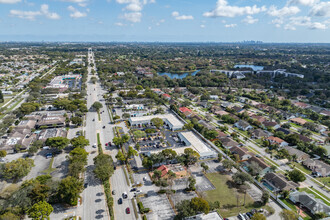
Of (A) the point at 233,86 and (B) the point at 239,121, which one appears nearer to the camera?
(B) the point at 239,121

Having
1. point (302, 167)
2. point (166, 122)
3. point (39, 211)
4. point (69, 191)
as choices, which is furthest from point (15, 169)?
point (302, 167)

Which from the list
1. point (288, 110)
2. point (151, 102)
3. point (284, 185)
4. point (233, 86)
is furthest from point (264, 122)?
point (233, 86)

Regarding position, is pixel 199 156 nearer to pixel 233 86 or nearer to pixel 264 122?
pixel 264 122

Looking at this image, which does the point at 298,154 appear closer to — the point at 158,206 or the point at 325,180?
the point at 325,180

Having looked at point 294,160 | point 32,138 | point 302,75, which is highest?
point 302,75

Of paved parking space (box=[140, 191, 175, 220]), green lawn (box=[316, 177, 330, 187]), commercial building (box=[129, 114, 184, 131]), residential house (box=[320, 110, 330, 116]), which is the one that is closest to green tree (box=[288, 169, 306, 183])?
green lawn (box=[316, 177, 330, 187])

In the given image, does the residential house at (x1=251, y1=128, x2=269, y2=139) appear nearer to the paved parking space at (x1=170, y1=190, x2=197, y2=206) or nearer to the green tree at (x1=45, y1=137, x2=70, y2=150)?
the paved parking space at (x1=170, y1=190, x2=197, y2=206)

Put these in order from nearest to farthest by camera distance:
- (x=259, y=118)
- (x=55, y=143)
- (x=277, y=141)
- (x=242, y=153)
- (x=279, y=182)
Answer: (x=279, y=182) → (x=55, y=143) → (x=242, y=153) → (x=277, y=141) → (x=259, y=118)
